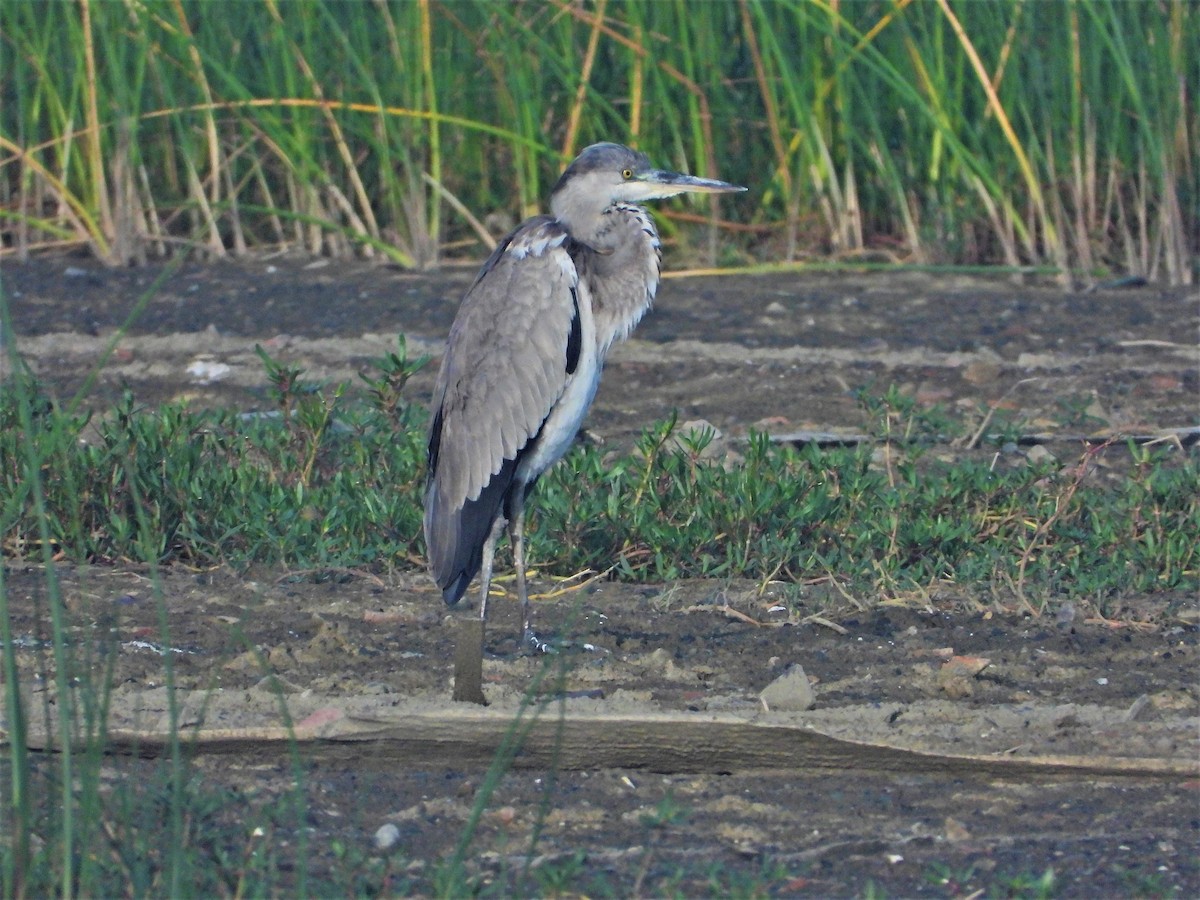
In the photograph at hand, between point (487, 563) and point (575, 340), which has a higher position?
point (575, 340)

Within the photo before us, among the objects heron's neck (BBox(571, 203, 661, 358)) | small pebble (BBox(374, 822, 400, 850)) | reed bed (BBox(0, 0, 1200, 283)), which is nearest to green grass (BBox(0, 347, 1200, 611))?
heron's neck (BBox(571, 203, 661, 358))

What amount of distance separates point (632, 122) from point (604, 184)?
11.1ft

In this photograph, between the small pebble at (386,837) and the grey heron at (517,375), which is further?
the grey heron at (517,375)

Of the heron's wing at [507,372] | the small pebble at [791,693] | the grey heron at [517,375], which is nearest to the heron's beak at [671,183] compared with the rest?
the grey heron at [517,375]

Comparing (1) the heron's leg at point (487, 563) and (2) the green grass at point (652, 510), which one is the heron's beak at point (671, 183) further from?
(1) the heron's leg at point (487, 563)

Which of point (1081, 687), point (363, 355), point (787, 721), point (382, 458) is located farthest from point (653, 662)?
point (363, 355)

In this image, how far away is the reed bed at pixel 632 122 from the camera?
7.35 metres

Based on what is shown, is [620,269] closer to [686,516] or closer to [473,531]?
[686,516]

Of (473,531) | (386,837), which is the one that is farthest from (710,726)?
(473,531)

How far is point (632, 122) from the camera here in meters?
7.69

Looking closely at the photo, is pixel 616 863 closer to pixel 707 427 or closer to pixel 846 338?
pixel 707 427

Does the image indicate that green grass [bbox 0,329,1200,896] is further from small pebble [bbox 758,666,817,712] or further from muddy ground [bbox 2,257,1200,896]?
small pebble [bbox 758,666,817,712]

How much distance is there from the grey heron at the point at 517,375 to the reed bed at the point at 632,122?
9.26 ft

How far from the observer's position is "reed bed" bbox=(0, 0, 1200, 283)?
24.1 feet
